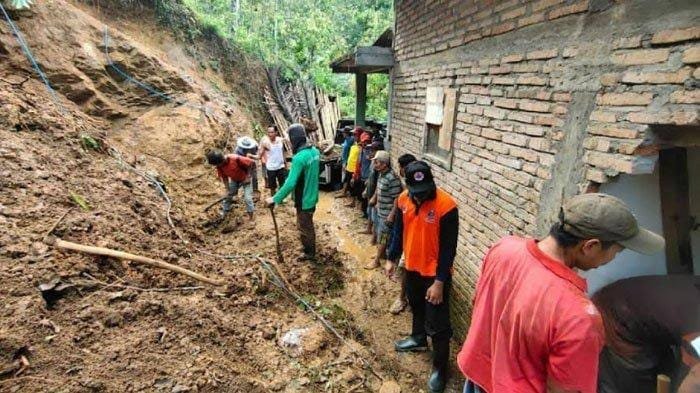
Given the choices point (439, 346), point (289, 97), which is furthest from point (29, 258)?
point (289, 97)

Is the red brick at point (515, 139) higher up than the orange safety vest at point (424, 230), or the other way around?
the red brick at point (515, 139)

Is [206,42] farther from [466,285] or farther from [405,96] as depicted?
[466,285]

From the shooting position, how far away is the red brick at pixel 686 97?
1.84m

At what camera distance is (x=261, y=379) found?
3.23 m

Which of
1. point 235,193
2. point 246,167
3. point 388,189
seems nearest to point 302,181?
point 388,189

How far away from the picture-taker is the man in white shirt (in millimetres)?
7824

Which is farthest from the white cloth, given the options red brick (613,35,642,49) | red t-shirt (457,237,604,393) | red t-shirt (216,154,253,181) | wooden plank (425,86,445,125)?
red t-shirt (457,237,604,393)

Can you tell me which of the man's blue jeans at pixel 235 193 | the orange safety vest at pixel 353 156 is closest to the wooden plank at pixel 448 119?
the orange safety vest at pixel 353 156

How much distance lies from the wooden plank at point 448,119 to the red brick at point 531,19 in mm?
1244

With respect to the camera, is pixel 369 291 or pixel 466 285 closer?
pixel 466 285

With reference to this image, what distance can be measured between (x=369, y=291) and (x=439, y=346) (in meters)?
1.89

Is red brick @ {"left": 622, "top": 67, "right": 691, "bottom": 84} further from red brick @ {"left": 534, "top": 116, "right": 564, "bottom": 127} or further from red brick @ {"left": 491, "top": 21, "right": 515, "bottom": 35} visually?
red brick @ {"left": 491, "top": 21, "right": 515, "bottom": 35}

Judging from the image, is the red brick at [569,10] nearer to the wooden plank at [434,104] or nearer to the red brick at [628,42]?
the red brick at [628,42]

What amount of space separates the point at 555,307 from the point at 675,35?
5.23 ft
